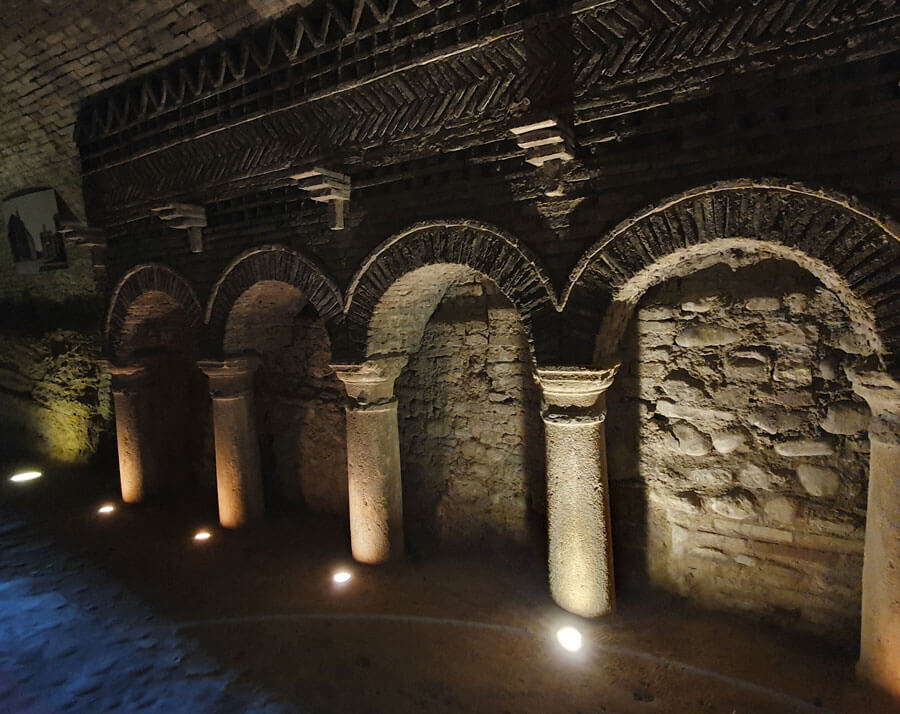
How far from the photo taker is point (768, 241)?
319 cm

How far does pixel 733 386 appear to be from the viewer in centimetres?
417

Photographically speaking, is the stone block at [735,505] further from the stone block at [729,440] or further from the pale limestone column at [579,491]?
the pale limestone column at [579,491]

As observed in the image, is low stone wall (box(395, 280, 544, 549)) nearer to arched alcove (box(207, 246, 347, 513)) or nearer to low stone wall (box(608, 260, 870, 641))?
low stone wall (box(608, 260, 870, 641))

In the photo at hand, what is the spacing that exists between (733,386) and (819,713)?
85.0 inches

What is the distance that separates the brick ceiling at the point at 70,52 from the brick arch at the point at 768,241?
350 centimetres

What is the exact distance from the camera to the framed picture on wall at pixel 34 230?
25.5 ft

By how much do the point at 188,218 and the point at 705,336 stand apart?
5280 mm

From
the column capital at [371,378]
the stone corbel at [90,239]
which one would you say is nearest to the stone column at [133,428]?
the stone corbel at [90,239]

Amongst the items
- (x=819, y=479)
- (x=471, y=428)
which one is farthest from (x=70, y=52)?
(x=819, y=479)

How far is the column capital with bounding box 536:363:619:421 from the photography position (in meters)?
3.97

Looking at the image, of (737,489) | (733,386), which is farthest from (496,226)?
(737,489)

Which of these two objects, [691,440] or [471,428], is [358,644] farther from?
[691,440]

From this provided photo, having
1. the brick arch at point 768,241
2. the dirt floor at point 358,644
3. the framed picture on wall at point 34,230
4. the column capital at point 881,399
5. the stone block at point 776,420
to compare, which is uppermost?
the framed picture on wall at point 34,230

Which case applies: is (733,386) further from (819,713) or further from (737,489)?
(819,713)
